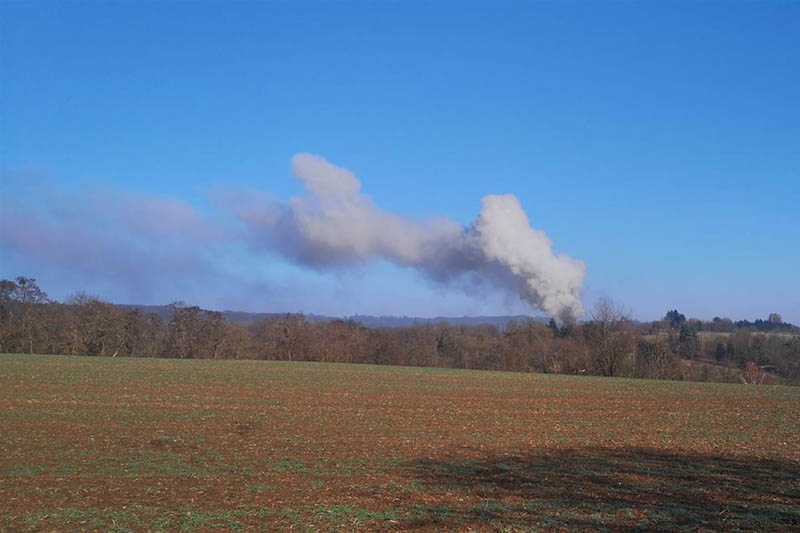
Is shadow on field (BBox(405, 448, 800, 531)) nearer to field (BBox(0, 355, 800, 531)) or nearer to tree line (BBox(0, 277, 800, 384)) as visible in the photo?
field (BBox(0, 355, 800, 531))

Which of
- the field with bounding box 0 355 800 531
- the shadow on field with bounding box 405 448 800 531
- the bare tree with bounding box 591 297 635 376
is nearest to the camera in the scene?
the shadow on field with bounding box 405 448 800 531

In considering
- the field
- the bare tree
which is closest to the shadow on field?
the field

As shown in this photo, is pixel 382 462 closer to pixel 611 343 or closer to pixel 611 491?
pixel 611 491

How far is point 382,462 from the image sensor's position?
591 inches

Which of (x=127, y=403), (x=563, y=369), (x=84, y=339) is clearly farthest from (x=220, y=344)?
(x=127, y=403)

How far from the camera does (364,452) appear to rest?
53.5 ft

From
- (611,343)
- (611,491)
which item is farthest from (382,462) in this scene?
(611,343)

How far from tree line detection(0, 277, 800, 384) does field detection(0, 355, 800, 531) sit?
32679 mm

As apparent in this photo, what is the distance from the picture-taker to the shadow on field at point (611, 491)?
1002cm

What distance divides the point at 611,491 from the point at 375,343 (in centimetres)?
6636

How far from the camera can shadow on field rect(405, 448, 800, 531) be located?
10.0 meters

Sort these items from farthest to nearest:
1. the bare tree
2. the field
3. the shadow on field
Result: the bare tree < the field < the shadow on field

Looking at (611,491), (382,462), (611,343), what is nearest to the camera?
(611,491)

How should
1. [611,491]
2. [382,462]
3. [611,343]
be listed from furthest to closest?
[611,343] < [382,462] < [611,491]
